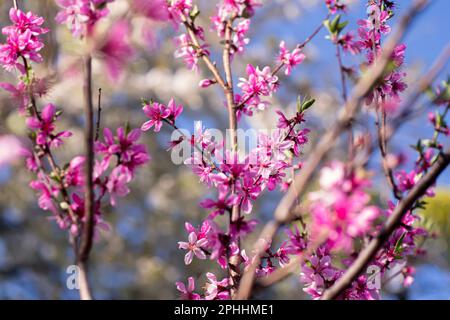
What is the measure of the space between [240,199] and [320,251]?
0.72 ft

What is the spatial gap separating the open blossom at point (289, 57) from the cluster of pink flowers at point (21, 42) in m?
0.65

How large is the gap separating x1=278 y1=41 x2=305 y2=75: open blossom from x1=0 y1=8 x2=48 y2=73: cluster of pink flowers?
655mm

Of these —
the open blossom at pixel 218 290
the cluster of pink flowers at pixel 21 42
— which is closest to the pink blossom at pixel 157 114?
the cluster of pink flowers at pixel 21 42

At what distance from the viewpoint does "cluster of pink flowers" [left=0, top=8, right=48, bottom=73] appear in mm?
1179

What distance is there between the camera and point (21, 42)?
1183mm

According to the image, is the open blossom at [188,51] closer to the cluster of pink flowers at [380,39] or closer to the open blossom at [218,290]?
the cluster of pink flowers at [380,39]

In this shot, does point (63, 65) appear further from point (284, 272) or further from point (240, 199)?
point (284, 272)

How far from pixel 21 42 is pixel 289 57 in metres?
0.71

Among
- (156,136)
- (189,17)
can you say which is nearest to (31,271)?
(156,136)

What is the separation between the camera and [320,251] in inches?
46.4

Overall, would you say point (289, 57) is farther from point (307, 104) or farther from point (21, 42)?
point (21, 42)

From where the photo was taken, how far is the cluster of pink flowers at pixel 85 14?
938mm

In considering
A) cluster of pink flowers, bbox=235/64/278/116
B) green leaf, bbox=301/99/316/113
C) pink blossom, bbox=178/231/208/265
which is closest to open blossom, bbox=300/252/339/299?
pink blossom, bbox=178/231/208/265
